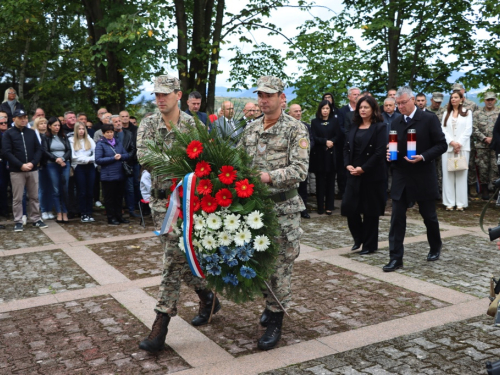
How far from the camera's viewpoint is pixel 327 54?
55.2ft

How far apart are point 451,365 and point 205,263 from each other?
2.03 meters

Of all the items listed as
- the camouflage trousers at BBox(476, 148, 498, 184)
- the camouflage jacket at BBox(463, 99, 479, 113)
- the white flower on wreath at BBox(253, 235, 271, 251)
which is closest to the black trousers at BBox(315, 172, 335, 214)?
the camouflage jacket at BBox(463, 99, 479, 113)

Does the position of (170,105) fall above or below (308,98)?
below

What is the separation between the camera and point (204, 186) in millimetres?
4500

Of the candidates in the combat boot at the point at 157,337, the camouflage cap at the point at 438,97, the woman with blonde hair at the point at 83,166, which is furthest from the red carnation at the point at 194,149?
the camouflage cap at the point at 438,97

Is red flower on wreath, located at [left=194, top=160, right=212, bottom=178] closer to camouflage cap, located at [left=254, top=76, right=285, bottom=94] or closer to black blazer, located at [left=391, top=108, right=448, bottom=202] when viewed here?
camouflage cap, located at [left=254, top=76, right=285, bottom=94]

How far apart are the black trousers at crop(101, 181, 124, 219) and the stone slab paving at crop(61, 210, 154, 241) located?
0.26 metres

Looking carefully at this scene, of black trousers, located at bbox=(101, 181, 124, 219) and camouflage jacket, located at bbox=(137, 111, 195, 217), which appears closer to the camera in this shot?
camouflage jacket, located at bbox=(137, 111, 195, 217)

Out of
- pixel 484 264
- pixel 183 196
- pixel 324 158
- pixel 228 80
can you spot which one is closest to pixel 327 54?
pixel 228 80

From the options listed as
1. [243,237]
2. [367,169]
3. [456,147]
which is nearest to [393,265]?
[367,169]

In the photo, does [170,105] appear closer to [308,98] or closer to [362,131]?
[362,131]

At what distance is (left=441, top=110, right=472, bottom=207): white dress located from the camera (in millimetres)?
12188

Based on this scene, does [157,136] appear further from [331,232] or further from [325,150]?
[325,150]

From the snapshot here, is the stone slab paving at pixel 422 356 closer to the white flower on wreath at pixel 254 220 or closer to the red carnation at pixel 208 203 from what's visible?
the white flower on wreath at pixel 254 220
